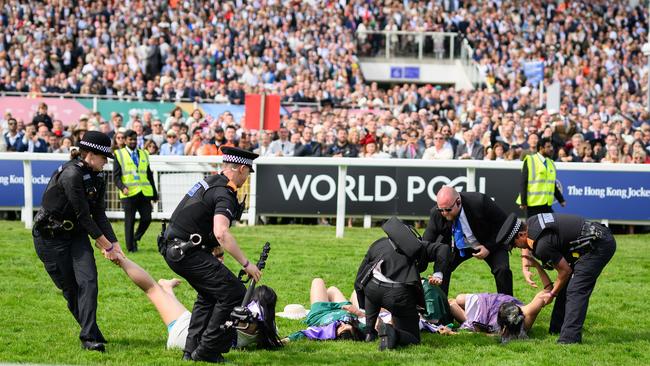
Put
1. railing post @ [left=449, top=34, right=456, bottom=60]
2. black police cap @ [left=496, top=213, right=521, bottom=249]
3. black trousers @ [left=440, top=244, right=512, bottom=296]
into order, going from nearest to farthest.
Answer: black police cap @ [left=496, top=213, right=521, bottom=249] < black trousers @ [left=440, top=244, right=512, bottom=296] < railing post @ [left=449, top=34, right=456, bottom=60]

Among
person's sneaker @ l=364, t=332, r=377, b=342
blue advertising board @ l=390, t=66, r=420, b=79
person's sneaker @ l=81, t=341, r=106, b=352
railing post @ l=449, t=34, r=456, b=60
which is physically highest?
railing post @ l=449, t=34, r=456, b=60

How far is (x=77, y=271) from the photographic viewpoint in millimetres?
9484

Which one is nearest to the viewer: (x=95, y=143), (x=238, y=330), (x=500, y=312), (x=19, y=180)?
(x=95, y=143)

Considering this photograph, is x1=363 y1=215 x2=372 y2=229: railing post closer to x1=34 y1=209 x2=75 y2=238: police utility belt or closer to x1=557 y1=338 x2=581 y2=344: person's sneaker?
x1=557 y1=338 x2=581 y2=344: person's sneaker

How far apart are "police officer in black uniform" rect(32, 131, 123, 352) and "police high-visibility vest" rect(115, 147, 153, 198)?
6.54m

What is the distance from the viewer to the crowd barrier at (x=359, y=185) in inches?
728

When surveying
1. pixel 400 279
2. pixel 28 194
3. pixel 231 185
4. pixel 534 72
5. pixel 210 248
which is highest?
pixel 534 72

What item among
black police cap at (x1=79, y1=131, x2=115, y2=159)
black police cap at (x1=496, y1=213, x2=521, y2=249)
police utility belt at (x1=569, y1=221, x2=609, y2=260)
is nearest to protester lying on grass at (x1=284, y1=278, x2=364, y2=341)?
black police cap at (x1=496, y1=213, x2=521, y2=249)

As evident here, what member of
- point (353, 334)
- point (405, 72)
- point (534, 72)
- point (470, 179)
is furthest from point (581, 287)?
point (405, 72)

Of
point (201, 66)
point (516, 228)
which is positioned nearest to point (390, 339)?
point (516, 228)

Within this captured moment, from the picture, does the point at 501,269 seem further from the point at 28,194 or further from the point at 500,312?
the point at 28,194

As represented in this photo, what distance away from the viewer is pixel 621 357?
969 cm

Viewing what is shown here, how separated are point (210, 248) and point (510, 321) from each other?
124 inches

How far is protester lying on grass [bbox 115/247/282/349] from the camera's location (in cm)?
955
